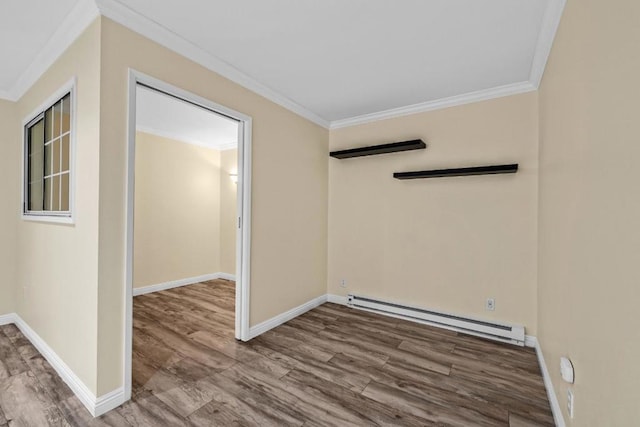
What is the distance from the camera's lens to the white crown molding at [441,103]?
2.77 meters

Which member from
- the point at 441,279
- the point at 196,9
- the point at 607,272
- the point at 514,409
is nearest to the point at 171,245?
the point at 196,9

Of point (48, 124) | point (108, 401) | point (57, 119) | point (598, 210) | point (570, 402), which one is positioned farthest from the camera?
point (48, 124)

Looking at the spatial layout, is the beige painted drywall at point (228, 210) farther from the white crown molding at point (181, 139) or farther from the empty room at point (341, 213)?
the empty room at point (341, 213)

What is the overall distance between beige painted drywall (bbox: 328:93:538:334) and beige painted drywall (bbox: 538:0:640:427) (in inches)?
37.9

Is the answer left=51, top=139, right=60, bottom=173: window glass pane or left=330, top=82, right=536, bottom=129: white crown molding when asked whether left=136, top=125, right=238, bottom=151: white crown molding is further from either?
left=330, top=82, right=536, bottom=129: white crown molding

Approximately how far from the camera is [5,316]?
9.98 feet

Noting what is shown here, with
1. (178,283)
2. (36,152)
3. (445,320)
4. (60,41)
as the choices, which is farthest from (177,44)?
(178,283)

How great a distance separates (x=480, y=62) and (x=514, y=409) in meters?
2.60

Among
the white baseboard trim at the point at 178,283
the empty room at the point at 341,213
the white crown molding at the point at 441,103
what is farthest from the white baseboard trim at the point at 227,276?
the white crown molding at the point at 441,103

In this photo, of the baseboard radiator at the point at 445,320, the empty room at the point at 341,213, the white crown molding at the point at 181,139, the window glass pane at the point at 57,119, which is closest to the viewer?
the empty room at the point at 341,213

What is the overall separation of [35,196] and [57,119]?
0.93 metres

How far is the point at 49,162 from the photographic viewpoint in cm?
246

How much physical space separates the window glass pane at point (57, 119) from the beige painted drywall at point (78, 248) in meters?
0.11

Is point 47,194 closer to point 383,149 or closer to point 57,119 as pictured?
point 57,119
